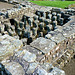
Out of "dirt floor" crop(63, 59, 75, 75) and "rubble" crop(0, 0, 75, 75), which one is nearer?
"rubble" crop(0, 0, 75, 75)

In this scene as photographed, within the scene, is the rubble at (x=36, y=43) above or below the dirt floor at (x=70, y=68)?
above

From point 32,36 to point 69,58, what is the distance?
9.08 feet

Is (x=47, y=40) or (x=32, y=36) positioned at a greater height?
(x=47, y=40)

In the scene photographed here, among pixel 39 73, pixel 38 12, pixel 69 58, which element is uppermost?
pixel 38 12

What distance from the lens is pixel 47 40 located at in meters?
4.38

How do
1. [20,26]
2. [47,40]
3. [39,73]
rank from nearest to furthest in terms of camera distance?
1. [39,73]
2. [47,40]
3. [20,26]

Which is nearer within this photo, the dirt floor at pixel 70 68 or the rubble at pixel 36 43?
the rubble at pixel 36 43

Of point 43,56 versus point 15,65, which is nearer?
point 15,65

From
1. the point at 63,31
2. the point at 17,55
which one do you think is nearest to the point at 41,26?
the point at 63,31

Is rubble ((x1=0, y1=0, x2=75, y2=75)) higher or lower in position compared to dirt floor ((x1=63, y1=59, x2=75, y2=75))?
higher

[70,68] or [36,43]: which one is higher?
[36,43]

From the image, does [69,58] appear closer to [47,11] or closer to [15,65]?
[15,65]

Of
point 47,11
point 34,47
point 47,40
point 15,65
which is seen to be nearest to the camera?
point 15,65

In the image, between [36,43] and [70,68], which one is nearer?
[36,43]
